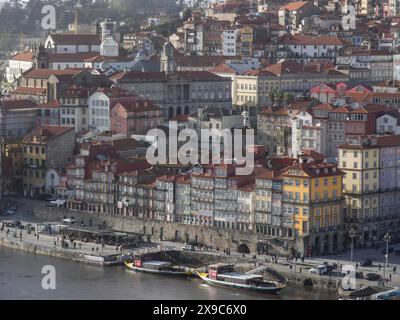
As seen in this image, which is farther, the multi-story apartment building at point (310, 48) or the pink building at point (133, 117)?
the multi-story apartment building at point (310, 48)

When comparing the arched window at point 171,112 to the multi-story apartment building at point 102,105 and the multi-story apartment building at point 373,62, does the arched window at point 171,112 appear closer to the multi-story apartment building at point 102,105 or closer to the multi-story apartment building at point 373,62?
the multi-story apartment building at point 102,105

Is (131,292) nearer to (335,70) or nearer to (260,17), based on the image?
(335,70)

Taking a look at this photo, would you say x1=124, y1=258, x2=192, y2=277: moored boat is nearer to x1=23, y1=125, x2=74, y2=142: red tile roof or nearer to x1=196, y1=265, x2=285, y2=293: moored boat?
x1=196, y1=265, x2=285, y2=293: moored boat

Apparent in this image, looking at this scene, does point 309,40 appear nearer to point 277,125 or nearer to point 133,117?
point 277,125

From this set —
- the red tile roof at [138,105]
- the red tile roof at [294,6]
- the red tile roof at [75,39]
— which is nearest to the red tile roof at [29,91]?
the red tile roof at [138,105]

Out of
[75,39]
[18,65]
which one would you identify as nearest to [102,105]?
[18,65]
